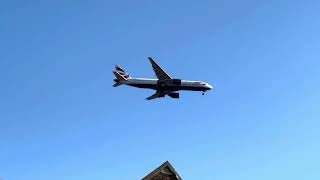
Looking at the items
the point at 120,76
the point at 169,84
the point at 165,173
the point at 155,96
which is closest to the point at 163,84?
the point at 169,84

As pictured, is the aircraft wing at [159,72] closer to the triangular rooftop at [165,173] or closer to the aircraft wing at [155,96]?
the aircraft wing at [155,96]

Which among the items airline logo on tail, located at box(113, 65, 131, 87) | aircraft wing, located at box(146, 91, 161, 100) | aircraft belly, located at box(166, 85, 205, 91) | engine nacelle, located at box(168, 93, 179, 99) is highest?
airline logo on tail, located at box(113, 65, 131, 87)

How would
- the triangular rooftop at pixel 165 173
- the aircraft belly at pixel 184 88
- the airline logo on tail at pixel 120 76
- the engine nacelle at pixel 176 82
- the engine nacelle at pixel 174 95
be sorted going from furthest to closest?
the airline logo on tail at pixel 120 76 < the engine nacelle at pixel 174 95 < the aircraft belly at pixel 184 88 < the engine nacelle at pixel 176 82 < the triangular rooftop at pixel 165 173

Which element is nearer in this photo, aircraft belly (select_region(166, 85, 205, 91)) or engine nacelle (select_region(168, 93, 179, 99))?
aircraft belly (select_region(166, 85, 205, 91))

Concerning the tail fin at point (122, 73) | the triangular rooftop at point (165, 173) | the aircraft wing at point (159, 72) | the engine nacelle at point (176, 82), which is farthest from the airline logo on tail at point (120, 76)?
the triangular rooftop at point (165, 173)

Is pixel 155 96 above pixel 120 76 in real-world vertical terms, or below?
below

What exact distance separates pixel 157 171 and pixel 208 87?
7259 centimetres

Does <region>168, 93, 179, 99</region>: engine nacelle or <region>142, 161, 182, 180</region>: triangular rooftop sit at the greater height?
<region>168, 93, 179, 99</region>: engine nacelle

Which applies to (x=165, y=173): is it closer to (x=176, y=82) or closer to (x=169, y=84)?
(x=169, y=84)

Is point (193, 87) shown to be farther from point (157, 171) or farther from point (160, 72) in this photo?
point (157, 171)

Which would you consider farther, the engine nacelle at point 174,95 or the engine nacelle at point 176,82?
the engine nacelle at point 174,95

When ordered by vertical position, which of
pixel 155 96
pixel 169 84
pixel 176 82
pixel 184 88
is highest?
pixel 176 82

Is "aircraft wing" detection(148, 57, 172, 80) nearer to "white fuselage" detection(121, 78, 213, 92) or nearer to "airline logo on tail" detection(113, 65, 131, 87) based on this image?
"white fuselage" detection(121, 78, 213, 92)

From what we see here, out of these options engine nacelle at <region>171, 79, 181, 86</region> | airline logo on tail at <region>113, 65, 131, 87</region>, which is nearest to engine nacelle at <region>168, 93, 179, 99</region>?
engine nacelle at <region>171, 79, 181, 86</region>
